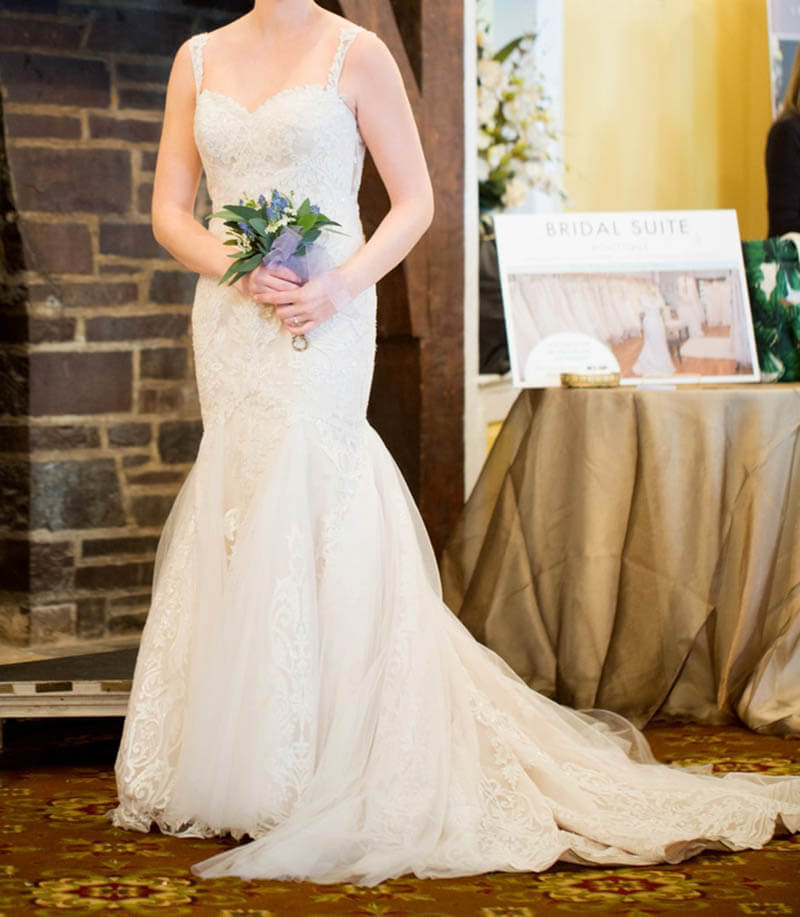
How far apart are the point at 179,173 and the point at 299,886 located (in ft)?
4.74

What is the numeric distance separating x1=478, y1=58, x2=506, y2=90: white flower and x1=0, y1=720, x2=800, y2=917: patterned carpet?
3.07 metres

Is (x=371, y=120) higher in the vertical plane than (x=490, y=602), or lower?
higher

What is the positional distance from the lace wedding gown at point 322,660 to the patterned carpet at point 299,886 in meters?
0.06

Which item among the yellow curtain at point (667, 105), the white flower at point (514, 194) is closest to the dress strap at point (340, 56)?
the white flower at point (514, 194)

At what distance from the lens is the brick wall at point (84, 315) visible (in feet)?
15.9

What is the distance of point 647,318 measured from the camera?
4.05 metres

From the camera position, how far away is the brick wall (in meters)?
4.84

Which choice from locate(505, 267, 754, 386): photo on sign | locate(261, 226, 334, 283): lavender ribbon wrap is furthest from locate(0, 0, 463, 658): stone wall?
locate(261, 226, 334, 283): lavender ribbon wrap

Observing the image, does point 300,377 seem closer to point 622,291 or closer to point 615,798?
point 615,798

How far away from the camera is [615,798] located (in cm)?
288

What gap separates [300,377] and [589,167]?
355cm

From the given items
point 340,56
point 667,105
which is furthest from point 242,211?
point 667,105

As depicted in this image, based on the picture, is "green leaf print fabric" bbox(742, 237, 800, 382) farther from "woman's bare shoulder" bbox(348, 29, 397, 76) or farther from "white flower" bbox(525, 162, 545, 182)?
"woman's bare shoulder" bbox(348, 29, 397, 76)

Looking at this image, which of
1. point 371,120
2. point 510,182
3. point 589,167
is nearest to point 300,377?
point 371,120
